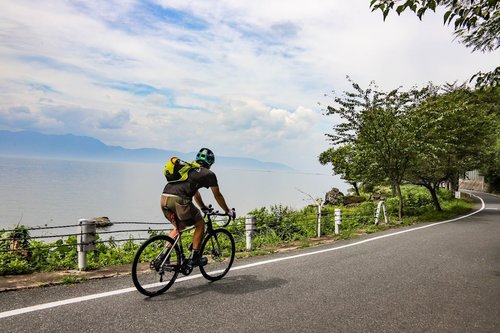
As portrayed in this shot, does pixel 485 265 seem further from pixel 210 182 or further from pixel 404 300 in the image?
pixel 210 182

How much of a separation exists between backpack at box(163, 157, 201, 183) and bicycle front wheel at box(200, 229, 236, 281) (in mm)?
1250

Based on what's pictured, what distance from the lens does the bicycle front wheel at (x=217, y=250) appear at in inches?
223

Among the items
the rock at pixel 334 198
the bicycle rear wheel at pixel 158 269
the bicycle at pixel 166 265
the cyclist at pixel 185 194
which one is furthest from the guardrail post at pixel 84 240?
the rock at pixel 334 198

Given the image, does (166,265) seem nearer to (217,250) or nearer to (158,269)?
(158,269)

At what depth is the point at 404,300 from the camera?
498 cm

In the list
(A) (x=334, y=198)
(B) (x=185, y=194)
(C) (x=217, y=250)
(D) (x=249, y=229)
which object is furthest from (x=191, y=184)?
(A) (x=334, y=198)

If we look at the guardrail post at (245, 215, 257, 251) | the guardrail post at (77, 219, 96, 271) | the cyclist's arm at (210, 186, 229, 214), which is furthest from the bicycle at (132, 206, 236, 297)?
the guardrail post at (245, 215, 257, 251)

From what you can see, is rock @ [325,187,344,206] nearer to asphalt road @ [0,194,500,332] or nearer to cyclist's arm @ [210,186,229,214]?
asphalt road @ [0,194,500,332]

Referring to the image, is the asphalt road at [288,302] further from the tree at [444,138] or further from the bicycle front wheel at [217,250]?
the tree at [444,138]

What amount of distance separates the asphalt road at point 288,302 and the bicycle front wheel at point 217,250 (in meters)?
0.20

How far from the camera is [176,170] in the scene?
500cm

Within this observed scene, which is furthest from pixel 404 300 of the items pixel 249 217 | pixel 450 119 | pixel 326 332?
pixel 450 119

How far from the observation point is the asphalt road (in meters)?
3.88

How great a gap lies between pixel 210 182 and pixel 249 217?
4.35 meters
